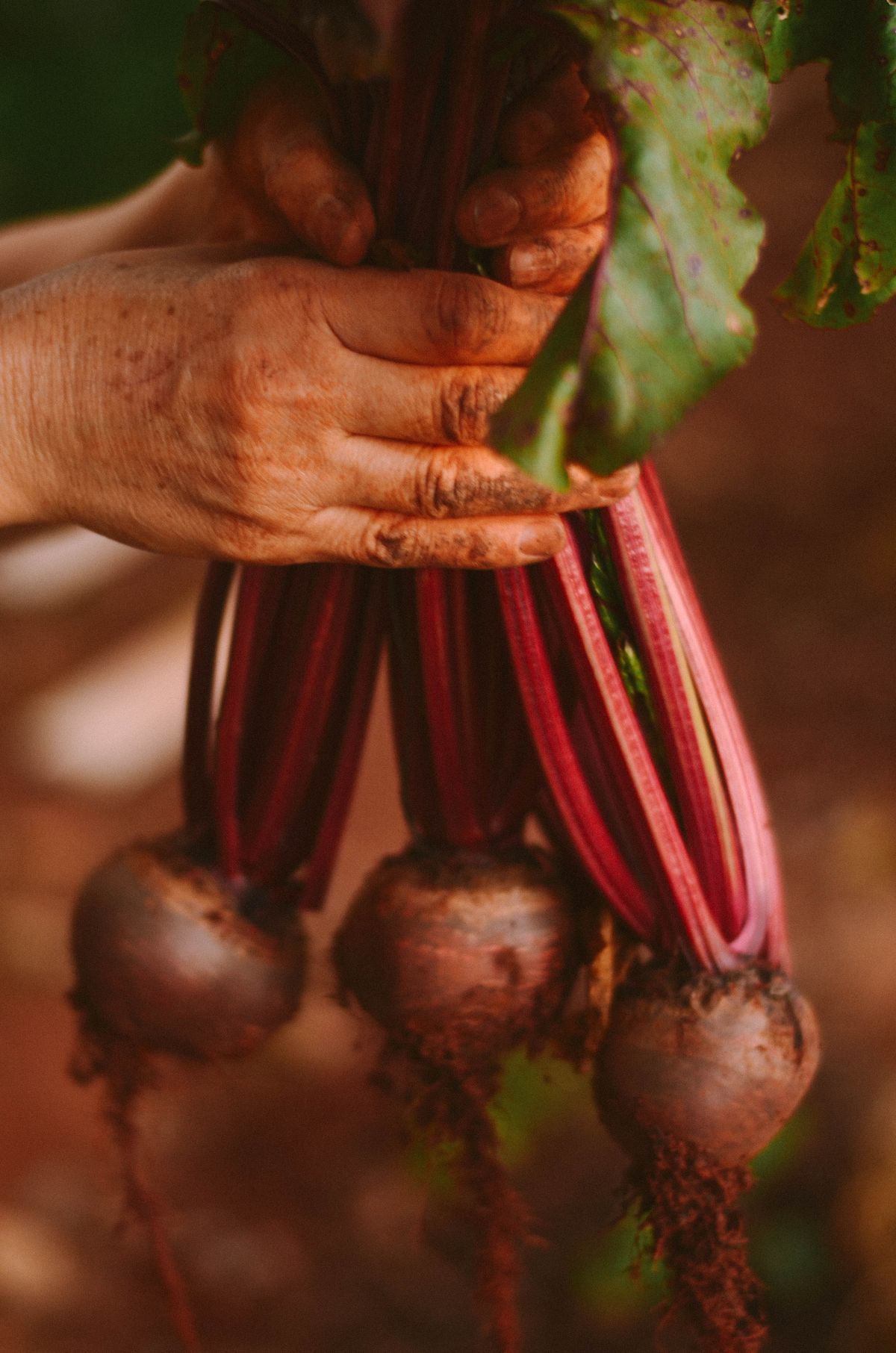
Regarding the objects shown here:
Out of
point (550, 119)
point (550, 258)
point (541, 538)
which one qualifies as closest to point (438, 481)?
point (541, 538)

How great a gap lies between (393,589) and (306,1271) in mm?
1987

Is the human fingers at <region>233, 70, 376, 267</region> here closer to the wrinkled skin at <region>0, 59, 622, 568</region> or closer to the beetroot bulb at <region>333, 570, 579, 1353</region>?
the wrinkled skin at <region>0, 59, 622, 568</region>

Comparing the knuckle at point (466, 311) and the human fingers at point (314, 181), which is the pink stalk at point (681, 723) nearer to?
the knuckle at point (466, 311)

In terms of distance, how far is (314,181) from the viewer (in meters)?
1.08

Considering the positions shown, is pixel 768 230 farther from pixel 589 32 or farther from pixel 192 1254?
pixel 192 1254

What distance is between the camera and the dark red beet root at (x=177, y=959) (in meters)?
1.52

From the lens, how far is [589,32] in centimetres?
Answer: 86

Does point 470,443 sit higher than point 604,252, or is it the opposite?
point 604,252

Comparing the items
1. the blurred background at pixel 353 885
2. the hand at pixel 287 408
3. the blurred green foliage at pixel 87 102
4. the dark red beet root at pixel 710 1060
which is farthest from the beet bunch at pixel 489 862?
the blurred green foliage at pixel 87 102

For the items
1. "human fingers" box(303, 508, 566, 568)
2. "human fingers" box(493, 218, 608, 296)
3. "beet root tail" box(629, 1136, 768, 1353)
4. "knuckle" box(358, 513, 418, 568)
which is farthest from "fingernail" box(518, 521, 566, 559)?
"beet root tail" box(629, 1136, 768, 1353)

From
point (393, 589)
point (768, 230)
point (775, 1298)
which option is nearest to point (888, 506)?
point (768, 230)

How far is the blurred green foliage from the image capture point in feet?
8.65

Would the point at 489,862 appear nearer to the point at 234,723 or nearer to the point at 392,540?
the point at 234,723

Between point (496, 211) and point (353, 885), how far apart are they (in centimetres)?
252
